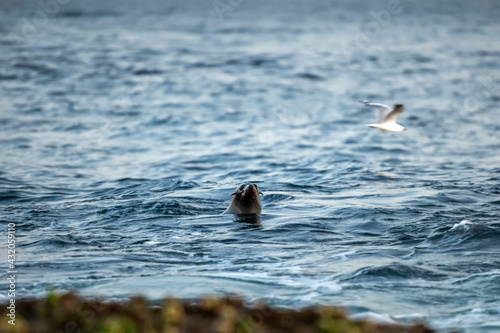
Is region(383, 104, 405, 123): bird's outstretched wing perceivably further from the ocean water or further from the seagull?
the ocean water

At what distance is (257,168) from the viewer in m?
17.4

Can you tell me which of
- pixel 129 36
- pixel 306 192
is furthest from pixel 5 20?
pixel 306 192

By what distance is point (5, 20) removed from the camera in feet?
164

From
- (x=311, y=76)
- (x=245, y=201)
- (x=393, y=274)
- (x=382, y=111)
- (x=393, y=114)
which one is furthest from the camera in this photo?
(x=311, y=76)

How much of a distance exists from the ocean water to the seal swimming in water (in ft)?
0.92

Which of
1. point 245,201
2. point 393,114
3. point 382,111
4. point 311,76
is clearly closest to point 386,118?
point 382,111

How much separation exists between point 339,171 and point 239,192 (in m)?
5.01

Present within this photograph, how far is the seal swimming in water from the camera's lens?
1173 cm

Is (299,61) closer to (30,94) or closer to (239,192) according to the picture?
(30,94)

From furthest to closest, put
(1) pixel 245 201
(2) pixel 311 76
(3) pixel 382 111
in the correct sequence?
(2) pixel 311 76, (3) pixel 382 111, (1) pixel 245 201

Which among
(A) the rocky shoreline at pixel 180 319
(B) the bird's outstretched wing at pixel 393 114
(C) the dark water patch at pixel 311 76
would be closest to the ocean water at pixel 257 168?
(C) the dark water patch at pixel 311 76

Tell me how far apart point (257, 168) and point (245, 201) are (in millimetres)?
5593

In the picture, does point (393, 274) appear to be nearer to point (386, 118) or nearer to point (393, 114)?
point (393, 114)

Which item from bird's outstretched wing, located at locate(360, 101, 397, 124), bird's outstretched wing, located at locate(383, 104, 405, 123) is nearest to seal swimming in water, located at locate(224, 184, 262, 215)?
bird's outstretched wing, located at locate(383, 104, 405, 123)
